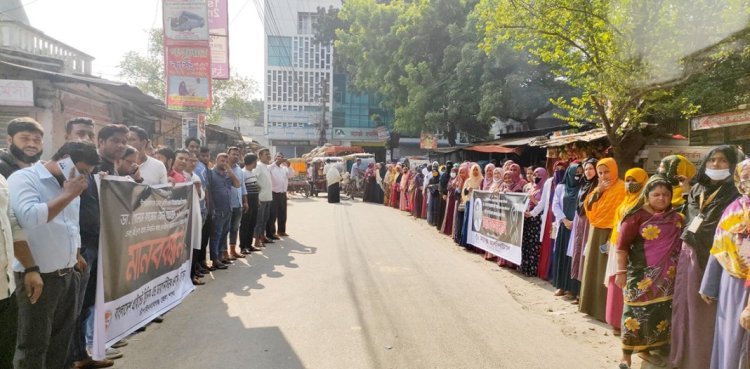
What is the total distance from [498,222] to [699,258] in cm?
485

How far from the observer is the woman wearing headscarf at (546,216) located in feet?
23.0

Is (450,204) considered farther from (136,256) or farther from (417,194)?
(136,256)

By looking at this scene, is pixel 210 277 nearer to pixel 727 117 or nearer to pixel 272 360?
pixel 272 360

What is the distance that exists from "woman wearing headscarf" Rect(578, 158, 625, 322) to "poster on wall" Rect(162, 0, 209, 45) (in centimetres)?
865

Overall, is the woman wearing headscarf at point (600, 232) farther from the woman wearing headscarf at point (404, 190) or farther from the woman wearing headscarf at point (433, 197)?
the woman wearing headscarf at point (404, 190)

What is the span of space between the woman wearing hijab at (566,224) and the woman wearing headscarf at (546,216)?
0.40m

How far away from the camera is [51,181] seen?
3.06m

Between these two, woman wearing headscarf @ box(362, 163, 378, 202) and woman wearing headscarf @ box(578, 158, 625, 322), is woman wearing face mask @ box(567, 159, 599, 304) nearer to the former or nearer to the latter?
woman wearing headscarf @ box(578, 158, 625, 322)

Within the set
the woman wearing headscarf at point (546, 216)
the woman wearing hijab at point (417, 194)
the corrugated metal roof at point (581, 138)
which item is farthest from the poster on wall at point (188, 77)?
the corrugated metal roof at point (581, 138)

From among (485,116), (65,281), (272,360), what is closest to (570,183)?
(272,360)

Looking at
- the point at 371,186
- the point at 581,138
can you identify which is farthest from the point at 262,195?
the point at 371,186

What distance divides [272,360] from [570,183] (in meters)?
4.36

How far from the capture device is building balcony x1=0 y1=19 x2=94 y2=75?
56.5ft

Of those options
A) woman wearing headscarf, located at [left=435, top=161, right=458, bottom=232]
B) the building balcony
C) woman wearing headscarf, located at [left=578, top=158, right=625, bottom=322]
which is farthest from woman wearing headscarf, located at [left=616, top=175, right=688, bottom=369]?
the building balcony
